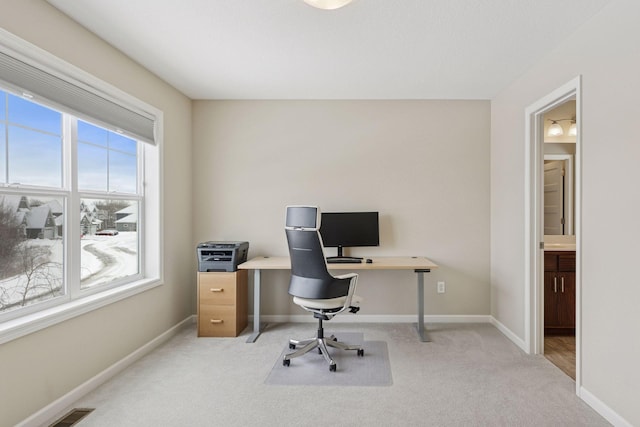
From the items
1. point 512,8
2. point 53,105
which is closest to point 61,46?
point 53,105

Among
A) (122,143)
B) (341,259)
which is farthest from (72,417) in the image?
(341,259)

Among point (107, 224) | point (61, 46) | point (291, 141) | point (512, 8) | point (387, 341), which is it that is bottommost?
point (387, 341)

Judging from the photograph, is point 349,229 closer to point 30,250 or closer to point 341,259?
point 341,259

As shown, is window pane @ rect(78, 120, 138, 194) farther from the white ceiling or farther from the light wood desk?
the light wood desk

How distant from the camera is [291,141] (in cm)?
400

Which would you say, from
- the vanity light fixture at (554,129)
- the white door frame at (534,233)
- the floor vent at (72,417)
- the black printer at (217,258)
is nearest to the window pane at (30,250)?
the floor vent at (72,417)

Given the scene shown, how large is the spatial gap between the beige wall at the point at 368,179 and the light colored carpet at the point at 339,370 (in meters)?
0.97

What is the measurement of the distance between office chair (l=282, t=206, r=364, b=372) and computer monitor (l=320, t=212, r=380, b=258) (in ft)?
2.95

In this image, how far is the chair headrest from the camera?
267 cm

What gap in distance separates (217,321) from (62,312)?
4.90 feet

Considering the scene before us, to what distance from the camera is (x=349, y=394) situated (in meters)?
2.38

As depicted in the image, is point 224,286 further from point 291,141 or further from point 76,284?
point 291,141

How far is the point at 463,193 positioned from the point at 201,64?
3.04 meters

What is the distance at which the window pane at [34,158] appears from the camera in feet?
6.72
